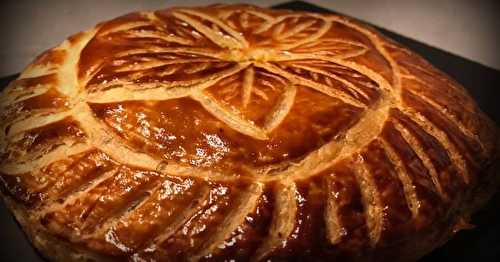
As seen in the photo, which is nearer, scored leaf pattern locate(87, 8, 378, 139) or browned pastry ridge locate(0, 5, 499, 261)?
browned pastry ridge locate(0, 5, 499, 261)

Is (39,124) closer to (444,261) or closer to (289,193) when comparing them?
(289,193)

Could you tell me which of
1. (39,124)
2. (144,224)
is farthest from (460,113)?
(39,124)

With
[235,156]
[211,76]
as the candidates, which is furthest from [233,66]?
[235,156]

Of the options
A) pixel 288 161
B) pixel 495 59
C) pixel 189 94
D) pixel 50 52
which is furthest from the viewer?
pixel 495 59

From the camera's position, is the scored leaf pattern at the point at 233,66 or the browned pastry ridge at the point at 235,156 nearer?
the browned pastry ridge at the point at 235,156

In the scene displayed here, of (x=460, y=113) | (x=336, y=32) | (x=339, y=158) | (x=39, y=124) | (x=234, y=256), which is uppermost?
(x=336, y=32)

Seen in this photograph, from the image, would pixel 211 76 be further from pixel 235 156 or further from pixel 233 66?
pixel 235 156
